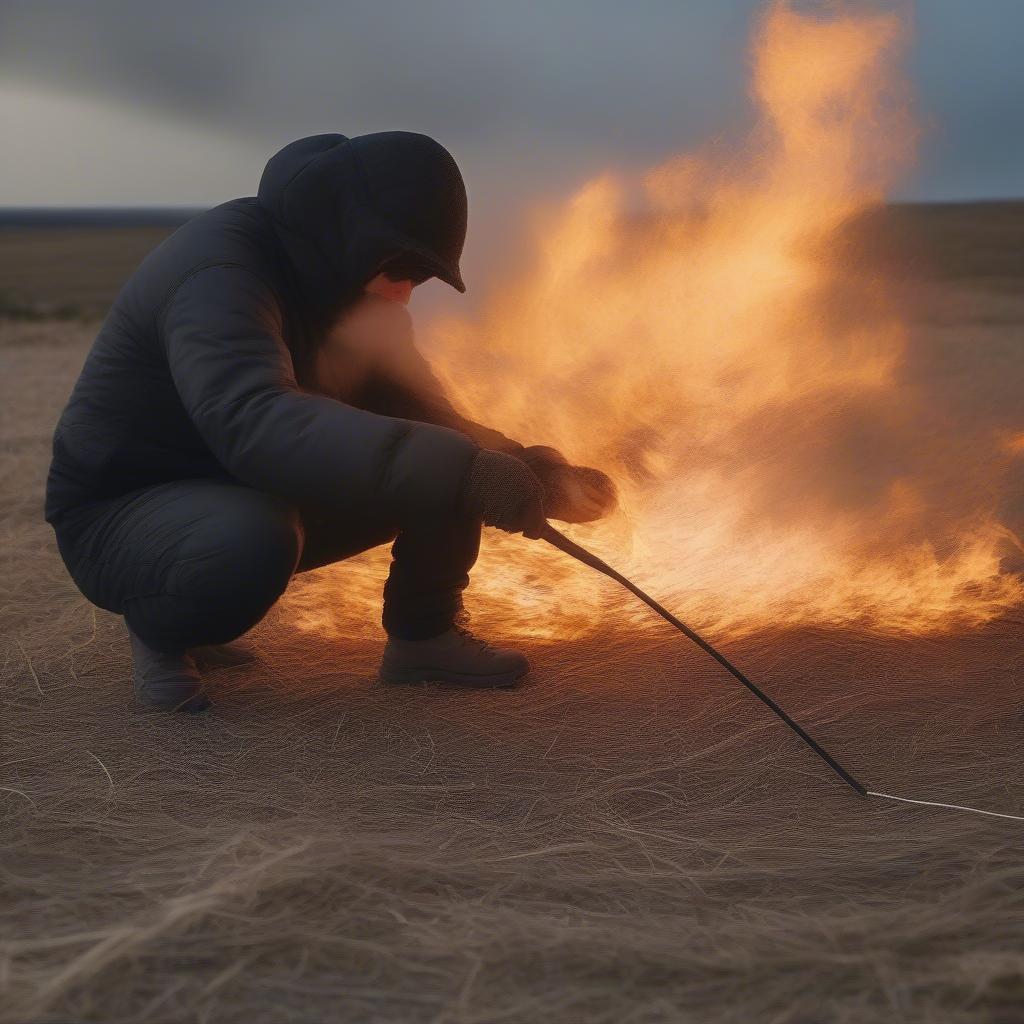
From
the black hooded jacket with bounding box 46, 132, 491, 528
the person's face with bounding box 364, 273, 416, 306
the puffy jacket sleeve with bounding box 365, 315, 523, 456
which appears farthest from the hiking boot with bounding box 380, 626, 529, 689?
the person's face with bounding box 364, 273, 416, 306

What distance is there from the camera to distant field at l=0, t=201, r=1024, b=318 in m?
4.07

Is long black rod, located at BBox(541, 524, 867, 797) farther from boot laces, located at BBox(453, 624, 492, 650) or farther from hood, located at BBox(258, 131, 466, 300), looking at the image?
hood, located at BBox(258, 131, 466, 300)

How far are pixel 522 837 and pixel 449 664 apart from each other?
84 centimetres

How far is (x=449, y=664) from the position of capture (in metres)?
2.86

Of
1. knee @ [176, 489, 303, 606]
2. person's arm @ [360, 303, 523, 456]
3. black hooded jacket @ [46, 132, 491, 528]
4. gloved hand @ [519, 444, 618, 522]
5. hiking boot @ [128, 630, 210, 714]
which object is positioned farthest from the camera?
person's arm @ [360, 303, 523, 456]

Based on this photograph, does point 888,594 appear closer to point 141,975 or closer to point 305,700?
point 305,700

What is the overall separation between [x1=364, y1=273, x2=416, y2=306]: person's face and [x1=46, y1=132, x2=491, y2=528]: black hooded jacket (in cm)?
8

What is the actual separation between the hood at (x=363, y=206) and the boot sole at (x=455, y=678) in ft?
3.05

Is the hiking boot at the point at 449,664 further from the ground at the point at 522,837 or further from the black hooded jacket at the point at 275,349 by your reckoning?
the black hooded jacket at the point at 275,349

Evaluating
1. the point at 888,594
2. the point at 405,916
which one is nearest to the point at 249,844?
the point at 405,916

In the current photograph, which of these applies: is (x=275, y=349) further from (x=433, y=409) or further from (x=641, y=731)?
(x=641, y=731)

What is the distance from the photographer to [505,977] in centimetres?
159

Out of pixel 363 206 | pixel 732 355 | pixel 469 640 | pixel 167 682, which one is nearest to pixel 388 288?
pixel 363 206

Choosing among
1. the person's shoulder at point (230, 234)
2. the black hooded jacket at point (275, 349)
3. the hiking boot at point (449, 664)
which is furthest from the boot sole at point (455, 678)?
the person's shoulder at point (230, 234)
